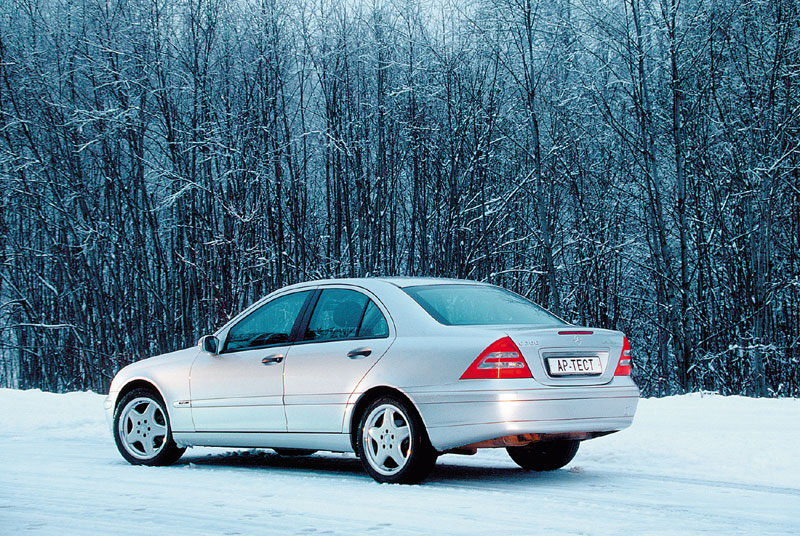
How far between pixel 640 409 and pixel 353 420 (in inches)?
200

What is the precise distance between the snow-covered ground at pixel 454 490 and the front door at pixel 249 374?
17.5 inches

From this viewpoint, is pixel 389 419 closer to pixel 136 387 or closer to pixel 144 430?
pixel 144 430

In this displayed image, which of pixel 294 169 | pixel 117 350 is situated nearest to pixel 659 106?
pixel 294 169

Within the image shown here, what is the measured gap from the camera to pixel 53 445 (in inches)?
408

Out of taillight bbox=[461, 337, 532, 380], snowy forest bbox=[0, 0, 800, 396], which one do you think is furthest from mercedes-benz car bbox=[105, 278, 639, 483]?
snowy forest bbox=[0, 0, 800, 396]

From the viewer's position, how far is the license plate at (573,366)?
6773mm

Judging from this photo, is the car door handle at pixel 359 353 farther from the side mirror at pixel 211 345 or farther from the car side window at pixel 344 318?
the side mirror at pixel 211 345

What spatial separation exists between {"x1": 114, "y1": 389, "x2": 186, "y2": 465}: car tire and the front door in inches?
18.2

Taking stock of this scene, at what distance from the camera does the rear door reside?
7281 mm

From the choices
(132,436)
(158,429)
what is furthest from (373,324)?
(132,436)

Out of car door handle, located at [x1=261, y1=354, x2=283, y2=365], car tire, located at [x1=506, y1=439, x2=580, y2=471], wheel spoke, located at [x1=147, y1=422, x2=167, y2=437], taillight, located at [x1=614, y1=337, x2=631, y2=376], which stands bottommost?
car tire, located at [x1=506, y1=439, x2=580, y2=471]

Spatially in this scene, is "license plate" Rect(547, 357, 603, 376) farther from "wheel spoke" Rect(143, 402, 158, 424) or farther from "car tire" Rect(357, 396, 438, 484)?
"wheel spoke" Rect(143, 402, 158, 424)

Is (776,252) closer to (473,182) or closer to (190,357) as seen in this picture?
(473,182)

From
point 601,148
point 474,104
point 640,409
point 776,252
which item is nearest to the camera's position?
point 640,409
